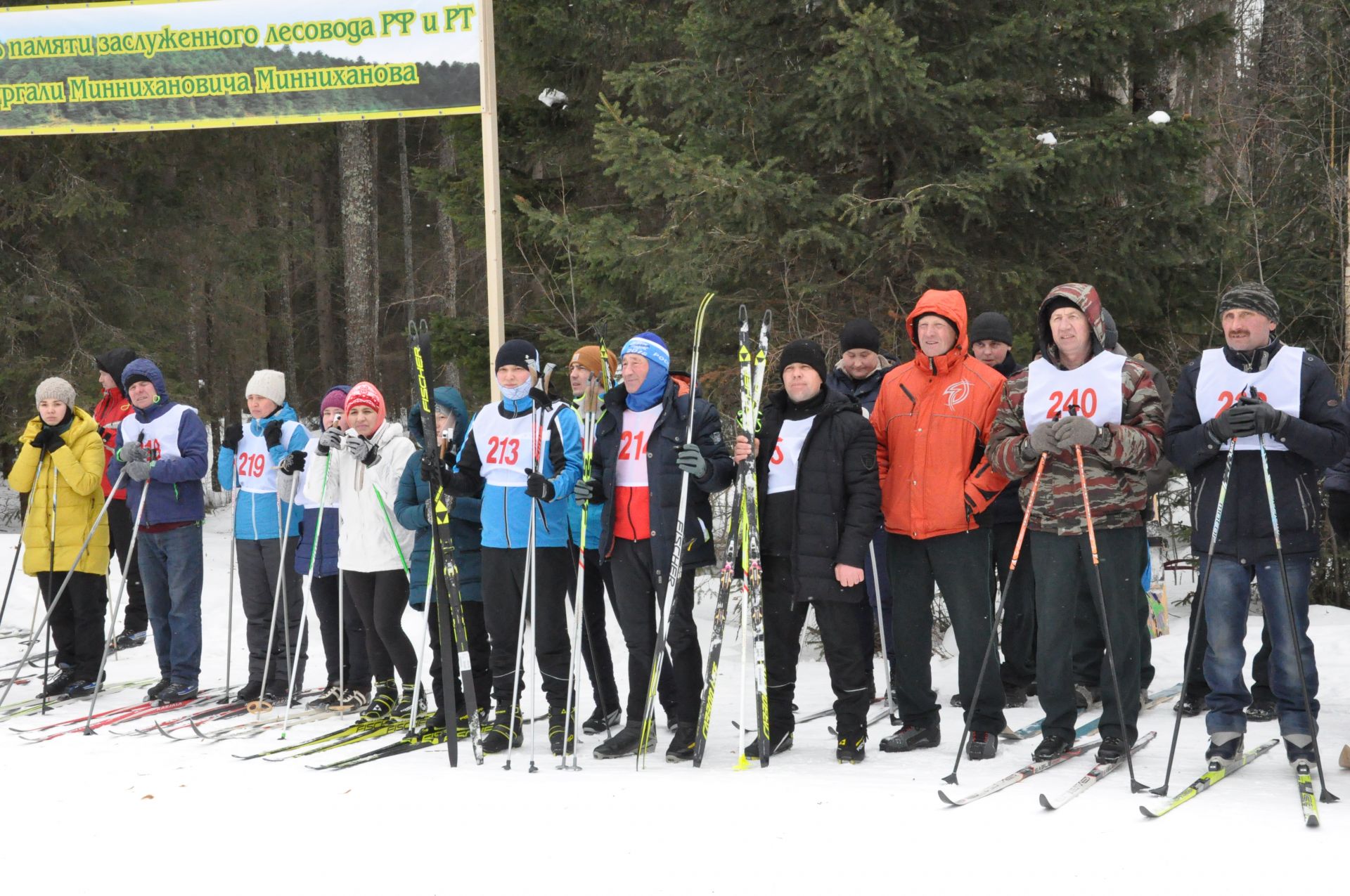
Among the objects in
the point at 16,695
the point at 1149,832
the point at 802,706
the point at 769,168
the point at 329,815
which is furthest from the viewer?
the point at 16,695

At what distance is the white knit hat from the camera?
668 centimetres

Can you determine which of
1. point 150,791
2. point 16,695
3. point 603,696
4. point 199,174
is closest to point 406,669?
point 603,696

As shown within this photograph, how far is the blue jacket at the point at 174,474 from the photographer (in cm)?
675

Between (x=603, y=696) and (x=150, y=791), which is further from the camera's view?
(x=603, y=696)

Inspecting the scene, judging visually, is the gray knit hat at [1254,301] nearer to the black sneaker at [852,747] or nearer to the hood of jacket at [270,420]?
the black sneaker at [852,747]

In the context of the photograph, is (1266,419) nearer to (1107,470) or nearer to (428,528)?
(1107,470)

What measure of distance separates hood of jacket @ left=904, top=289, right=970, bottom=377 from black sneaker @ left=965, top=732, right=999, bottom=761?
150cm

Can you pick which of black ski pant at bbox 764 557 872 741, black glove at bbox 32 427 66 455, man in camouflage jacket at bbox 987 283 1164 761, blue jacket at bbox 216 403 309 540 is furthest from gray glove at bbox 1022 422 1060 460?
black glove at bbox 32 427 66 455

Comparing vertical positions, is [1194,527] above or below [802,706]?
above

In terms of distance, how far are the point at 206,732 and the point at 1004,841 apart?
415cm

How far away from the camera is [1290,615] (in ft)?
13.3

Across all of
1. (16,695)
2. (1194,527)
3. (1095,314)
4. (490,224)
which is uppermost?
(490,224)

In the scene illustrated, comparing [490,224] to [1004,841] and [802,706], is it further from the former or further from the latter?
[1004,841]

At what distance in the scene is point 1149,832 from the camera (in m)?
3.63
